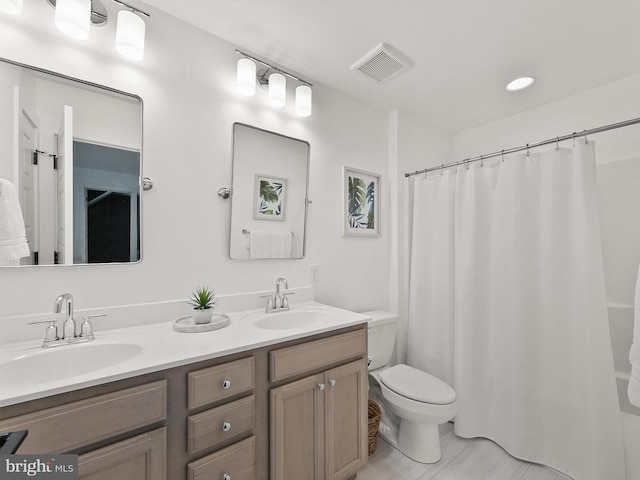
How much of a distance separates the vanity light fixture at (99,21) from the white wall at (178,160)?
0.06 metres

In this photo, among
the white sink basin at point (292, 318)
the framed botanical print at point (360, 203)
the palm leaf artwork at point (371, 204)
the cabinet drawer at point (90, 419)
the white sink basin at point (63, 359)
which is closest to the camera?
the cabinet drawer at point (90, 419)

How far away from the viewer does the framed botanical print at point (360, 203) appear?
214 cm

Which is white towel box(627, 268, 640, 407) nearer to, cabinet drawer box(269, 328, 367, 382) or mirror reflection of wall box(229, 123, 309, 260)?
cabinet drawer box(269, 328, 367, 382)

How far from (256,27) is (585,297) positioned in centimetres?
224

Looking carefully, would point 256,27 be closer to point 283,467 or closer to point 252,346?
point 252,346

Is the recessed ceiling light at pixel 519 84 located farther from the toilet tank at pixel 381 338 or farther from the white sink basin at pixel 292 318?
the white sink basin at pixel 292 318

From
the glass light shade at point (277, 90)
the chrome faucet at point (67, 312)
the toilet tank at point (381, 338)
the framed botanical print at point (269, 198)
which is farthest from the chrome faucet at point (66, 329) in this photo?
the toilet tank at point (381, 338)

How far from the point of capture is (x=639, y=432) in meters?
1.53

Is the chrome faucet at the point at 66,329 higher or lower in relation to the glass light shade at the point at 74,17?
lower

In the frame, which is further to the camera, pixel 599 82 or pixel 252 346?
pixel 599 82

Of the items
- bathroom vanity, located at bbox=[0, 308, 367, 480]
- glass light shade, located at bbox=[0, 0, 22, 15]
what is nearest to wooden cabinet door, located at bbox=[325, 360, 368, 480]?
bathroom vanity, located at bbox=[0, 308, 367, 480]

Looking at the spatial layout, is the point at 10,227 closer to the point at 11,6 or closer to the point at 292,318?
the point at 11,6

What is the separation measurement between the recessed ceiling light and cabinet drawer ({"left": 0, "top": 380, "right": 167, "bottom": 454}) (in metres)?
2.57

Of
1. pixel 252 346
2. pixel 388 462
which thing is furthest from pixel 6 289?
pixel 388 462
